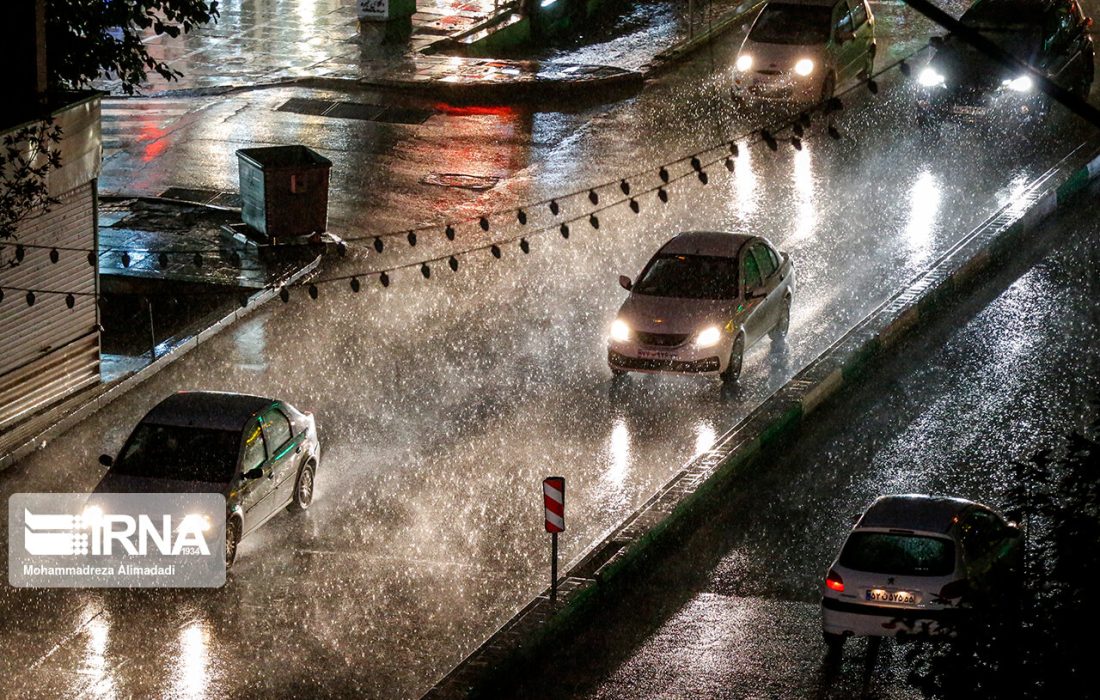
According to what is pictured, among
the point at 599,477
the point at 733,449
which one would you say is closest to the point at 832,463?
the point at 733,449

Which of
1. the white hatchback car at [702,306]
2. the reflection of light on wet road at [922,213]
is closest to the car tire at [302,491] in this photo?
the white hatchback car at [702,306]

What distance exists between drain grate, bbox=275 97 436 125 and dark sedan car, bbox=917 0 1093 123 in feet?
29.7

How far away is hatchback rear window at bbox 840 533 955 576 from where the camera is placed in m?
14.6

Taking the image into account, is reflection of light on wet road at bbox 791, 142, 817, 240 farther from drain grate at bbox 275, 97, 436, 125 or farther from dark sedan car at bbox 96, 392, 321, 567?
dark sedan car at bbox 96, 392, 321, 567

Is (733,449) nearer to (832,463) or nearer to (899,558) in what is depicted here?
(832,463)

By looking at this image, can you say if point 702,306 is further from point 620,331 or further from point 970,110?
point 970,110

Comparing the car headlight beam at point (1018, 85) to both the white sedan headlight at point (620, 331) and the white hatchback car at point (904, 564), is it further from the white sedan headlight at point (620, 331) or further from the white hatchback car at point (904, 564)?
the white hatchback car at point (904, 564)

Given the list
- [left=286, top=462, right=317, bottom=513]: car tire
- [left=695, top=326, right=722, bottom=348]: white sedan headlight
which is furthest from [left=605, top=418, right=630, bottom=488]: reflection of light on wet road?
[left=286, top=462, right=317, bottom=513]: car tire

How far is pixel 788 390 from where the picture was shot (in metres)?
20.2

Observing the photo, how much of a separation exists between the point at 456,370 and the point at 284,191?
487 centimetres

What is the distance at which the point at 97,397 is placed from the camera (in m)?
20.0

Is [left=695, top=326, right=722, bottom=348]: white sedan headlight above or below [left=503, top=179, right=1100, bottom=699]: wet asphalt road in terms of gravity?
above

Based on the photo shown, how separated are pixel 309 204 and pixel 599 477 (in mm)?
8315

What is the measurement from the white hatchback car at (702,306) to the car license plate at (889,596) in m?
6.25
